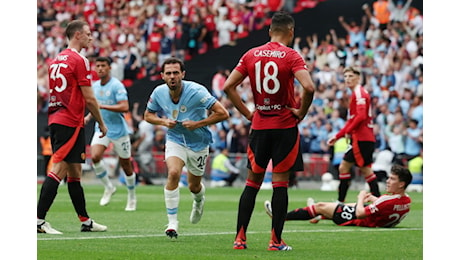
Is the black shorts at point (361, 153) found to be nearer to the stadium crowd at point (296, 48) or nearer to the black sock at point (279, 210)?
the black sock at point (279, 210)

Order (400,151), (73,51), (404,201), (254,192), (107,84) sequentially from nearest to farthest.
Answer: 1. (254,192)
2. (73,51)
3. (404,201)
4. (107,84)
5. (400,151)

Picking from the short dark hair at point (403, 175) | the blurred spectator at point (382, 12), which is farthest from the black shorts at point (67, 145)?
the blurred spectator at point (382, 12)

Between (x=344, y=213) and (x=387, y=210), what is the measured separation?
68 cm

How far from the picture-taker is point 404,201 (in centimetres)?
1183

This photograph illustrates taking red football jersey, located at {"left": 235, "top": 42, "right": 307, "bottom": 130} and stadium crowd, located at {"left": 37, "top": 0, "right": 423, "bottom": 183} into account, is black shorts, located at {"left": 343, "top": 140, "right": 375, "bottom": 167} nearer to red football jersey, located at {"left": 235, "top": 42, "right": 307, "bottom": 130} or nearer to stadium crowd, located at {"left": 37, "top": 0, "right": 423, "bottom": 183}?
red football jersey, located at {"left": 235, "top": 42, "right": 307, "bottom": 130}

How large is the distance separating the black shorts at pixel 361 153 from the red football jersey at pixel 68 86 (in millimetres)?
5911

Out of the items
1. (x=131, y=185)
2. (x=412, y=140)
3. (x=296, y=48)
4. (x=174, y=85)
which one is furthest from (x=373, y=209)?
(x=296, y=48)

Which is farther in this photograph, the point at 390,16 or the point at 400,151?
the point at 390,16

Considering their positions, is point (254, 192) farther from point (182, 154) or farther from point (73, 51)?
point (73, 51)

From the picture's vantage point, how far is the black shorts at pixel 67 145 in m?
10.7

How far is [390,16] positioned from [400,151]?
644 centimetres
